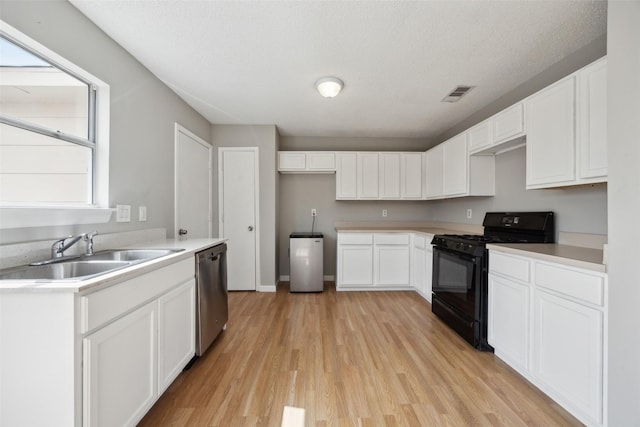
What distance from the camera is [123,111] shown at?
1.94m

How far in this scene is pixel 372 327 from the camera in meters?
2.57

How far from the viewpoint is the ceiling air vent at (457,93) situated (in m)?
2.56

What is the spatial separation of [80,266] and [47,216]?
0.31 metres

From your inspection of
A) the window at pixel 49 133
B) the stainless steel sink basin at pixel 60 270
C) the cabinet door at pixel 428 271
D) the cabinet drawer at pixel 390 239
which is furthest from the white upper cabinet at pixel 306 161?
the stainless steel sink basin at pixel 60 270

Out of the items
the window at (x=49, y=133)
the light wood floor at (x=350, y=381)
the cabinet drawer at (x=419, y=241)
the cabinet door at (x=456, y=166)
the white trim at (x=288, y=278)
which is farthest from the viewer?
the white trim at (x=288, y=278)

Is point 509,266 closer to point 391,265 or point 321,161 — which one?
point 391,265

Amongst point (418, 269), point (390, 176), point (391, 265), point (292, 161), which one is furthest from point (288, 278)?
point (390, 176)

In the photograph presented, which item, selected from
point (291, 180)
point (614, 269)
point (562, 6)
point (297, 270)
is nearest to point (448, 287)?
point (614, 269)

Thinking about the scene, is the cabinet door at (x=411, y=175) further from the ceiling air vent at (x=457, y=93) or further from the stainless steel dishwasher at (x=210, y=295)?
the stainless steel dishwasher at (x=210, y=295)

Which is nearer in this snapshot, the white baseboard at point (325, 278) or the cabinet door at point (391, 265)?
the cabinet door at point (391, 265)

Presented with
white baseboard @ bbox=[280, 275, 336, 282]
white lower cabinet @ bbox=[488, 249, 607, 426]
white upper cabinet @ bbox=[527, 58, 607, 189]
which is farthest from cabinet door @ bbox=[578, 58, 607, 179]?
white baseboard @ bbox=[280, 275, 336, 282]

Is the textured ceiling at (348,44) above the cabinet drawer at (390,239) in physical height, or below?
above

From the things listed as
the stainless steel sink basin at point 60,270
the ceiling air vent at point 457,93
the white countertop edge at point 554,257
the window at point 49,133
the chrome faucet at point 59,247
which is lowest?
the stainless steel sink basin at point 60,270

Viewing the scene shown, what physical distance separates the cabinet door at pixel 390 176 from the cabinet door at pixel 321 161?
78cm
